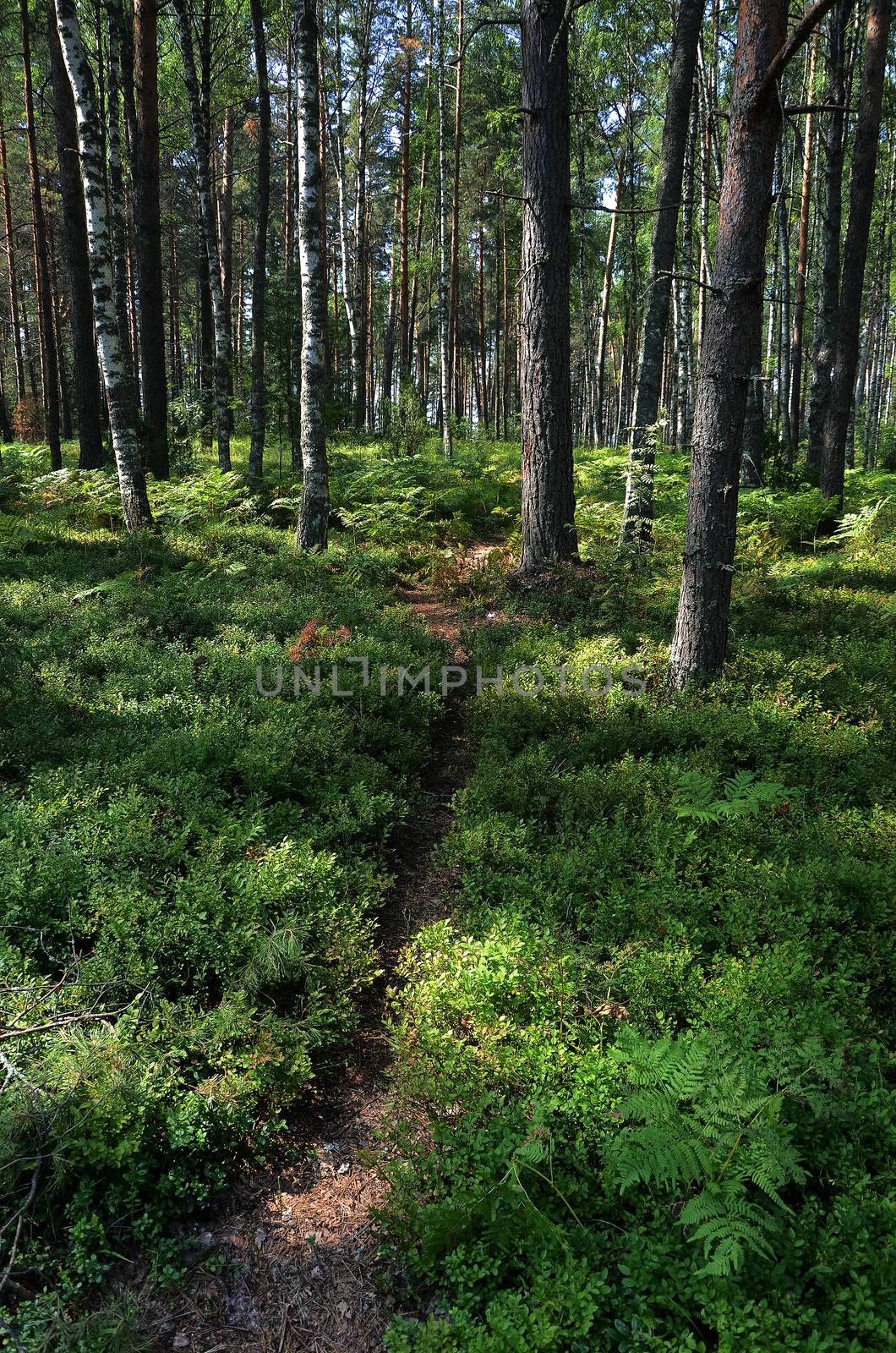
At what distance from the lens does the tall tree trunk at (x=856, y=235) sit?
35.5ft

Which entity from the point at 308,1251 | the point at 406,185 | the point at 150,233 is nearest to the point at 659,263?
the point at 150,233

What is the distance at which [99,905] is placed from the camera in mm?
3893

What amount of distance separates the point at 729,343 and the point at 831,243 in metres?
10.7

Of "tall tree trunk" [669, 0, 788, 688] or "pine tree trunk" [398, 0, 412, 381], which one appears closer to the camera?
"tall tree trunk" [669, 0, 788, 688]

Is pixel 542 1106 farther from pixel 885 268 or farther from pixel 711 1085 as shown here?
pixel 885 268

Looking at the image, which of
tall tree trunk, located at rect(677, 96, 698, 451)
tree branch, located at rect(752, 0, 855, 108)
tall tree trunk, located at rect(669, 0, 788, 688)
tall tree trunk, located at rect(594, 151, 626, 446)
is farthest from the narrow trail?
tall tree trunk, located at rect(594, 151, 626, 446)

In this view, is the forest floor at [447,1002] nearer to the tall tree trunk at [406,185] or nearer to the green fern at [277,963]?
the green fern at [277,963]

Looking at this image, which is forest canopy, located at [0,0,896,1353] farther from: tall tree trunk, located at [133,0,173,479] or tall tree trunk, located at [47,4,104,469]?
tall tree trunk, located at [47,4,104,469]

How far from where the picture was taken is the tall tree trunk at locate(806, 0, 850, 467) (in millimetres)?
13367

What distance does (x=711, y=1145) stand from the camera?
9.13 ft

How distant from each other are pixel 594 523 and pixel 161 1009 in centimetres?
1036

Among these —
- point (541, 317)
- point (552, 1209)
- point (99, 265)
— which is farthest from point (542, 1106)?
point (99, 265)

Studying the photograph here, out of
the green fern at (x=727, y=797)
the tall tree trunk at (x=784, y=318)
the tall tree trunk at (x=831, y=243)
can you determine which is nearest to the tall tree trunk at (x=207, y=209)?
the tall tree trunk at (x=831, y=243)

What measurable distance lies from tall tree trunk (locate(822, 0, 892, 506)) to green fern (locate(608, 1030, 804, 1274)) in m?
10.0
